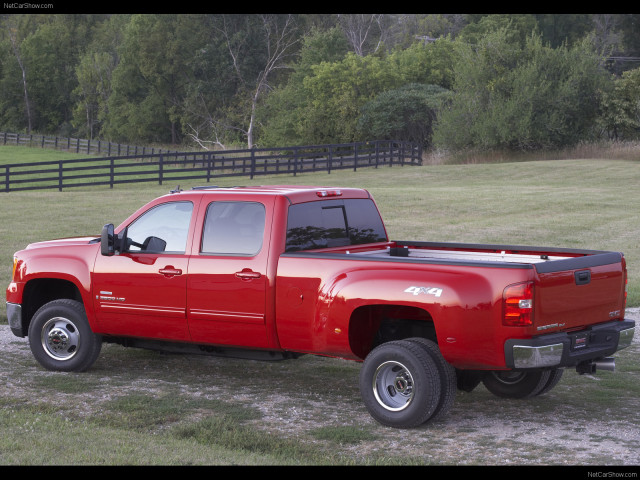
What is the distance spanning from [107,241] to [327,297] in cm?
221

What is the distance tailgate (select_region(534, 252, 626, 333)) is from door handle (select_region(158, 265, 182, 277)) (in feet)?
10.3

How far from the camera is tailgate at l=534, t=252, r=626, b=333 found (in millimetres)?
6777

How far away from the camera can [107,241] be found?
8.43 m

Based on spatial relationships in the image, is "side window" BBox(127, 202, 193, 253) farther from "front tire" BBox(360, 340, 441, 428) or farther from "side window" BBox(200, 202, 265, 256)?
"front tire" BBox(360, 340, 441, 428)

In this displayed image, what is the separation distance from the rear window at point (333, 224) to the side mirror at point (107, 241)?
1.66m

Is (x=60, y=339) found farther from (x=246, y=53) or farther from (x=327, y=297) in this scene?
(x=246, y=53)

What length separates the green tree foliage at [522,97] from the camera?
50.0 meters

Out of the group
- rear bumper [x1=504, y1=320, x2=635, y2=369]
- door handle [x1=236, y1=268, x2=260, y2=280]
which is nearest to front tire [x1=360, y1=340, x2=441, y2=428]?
rear bumper [x1=504, y1=320, x2=635, y2=369]

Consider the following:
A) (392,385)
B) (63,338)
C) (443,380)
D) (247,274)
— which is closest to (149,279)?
(247,274)

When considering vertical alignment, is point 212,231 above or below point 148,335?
above
